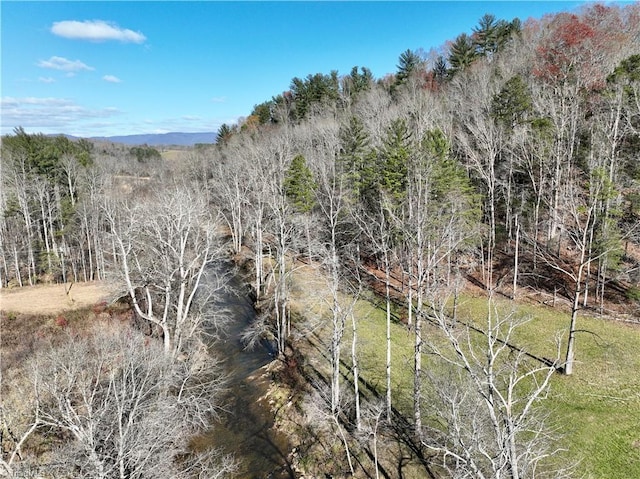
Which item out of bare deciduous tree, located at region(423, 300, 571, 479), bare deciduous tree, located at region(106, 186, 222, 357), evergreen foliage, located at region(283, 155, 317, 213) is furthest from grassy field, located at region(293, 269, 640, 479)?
evergreen foliage, located at region(283, 155, 317, 213)

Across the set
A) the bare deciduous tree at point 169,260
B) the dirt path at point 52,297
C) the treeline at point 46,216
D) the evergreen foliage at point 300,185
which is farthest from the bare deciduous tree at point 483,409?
the treeline at point 46,216

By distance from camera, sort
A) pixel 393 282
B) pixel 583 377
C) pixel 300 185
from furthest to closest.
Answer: pixel 300 185 < pixel 393 282 < pixel 583 377

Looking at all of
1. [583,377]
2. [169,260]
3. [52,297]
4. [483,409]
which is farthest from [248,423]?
[52,297]

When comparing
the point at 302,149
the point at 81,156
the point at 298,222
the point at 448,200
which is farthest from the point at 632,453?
the point at 81,156

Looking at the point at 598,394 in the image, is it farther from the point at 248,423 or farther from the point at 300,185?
the point at 300,185

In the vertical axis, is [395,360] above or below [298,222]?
below

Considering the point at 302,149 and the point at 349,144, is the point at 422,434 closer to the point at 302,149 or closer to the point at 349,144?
the point at 349,144
